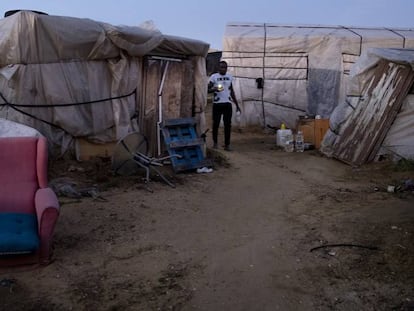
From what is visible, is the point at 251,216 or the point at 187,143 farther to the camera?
the point at 187,143

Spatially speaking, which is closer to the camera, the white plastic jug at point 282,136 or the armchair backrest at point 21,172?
the armchair backrest at point 21,172

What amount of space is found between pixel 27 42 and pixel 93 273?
4.01 metres

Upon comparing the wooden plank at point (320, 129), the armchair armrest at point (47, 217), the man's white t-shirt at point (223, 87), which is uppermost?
the man's white t-shirt at point (223, 87)

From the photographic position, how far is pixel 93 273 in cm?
Answer: 398

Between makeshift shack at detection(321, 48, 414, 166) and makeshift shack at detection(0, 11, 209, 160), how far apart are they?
2.88m

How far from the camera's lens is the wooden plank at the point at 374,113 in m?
8.47

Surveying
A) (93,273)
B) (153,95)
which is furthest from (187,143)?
(93,273)

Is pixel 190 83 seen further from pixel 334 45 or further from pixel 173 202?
pixel 334 45

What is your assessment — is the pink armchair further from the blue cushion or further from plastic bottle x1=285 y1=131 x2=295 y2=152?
plastic bottle x1=285 y1=131 x2=295 y2=152

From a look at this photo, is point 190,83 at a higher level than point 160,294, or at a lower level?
higher

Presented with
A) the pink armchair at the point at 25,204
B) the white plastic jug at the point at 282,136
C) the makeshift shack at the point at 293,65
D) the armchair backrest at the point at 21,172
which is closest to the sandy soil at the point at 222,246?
the pink armchair at the point at 25,204

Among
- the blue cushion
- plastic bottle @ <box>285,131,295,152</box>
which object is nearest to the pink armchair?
the blue cushion

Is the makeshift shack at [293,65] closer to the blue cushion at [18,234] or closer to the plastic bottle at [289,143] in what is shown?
the plastic bottle at [289,143]

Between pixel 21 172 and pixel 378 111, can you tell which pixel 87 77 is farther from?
pixel 378 111
